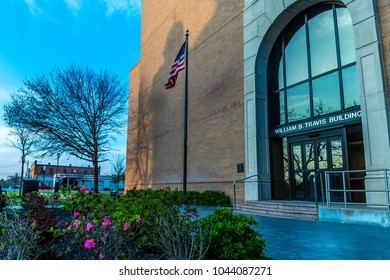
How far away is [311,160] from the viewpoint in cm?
1128

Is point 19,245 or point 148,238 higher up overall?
point 19,245

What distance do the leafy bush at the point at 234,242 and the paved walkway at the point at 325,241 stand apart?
2.84 feet

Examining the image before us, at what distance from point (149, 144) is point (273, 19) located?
1368cm

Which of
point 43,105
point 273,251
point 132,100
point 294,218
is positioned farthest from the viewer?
point 132,100

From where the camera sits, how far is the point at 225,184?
1411 cm

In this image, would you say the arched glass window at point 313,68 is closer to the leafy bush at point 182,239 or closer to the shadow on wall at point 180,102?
the shadow on wall at point 180,102

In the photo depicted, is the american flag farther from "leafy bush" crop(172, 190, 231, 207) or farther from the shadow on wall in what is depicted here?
"leafy bush" crop(172, 190, 231, 207)

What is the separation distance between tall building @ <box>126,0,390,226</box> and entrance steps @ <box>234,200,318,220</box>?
2.14 feet

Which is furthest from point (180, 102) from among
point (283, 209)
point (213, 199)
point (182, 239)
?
point (182, 239)

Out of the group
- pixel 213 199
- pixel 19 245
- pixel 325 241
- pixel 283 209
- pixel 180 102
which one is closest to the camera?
pixel 19 245

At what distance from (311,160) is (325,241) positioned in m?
6.31

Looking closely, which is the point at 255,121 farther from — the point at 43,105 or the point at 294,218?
the point at 43,105

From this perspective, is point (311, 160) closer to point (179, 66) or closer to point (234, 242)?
point (179, 66)

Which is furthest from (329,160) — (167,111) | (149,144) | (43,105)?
(43,105)
